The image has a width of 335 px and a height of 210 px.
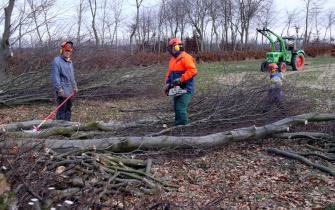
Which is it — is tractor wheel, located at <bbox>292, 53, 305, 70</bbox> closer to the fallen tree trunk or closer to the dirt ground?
the fallen tree trunk

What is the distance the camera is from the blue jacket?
621 cm

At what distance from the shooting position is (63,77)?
642cm

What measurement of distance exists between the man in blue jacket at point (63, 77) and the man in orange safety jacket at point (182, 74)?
186 centimetres

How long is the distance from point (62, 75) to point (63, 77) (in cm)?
4

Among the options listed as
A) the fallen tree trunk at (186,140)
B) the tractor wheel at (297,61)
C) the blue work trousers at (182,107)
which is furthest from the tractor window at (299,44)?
the blue work trousers at (182,107)

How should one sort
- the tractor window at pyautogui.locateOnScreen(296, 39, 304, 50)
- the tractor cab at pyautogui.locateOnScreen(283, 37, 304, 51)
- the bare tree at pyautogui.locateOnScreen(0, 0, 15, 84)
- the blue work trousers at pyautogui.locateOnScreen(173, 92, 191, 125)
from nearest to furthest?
the blue work trousers at pyautogui.locateOnScreen(173, 92, 191, 125) → the bare tree at pyautogui.locateOnScreen(0, 0, 15, 84) → the tractor cab at pyautogui.locateOnScreen(283, 37, 304, 51) → the tractor window at pyautogui.locateOnScreen(296, 39, 304, 50)

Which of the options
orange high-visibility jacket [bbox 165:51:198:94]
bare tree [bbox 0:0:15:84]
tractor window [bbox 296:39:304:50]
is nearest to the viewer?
orange high-visibility jacket [bbox 165:51:198:94]

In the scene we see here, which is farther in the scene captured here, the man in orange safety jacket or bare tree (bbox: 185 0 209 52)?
bare tree (bbox: 185 0 209 52)

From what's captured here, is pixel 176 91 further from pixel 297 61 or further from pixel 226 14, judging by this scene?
pixel 226 14

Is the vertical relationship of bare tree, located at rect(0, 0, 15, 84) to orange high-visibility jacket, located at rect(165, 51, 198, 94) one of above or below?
above

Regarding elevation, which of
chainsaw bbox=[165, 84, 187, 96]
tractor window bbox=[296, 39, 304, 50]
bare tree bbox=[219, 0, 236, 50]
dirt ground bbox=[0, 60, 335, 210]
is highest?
bare tree bbox=[219, 0, 236, 50]

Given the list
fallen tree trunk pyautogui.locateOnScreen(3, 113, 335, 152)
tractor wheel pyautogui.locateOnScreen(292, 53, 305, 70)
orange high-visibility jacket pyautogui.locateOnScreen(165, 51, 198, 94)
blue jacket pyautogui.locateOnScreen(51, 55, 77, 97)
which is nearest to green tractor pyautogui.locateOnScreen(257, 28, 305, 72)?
tractor wheel pyautogui.locateOnScreen(292, 53, 305, 70)

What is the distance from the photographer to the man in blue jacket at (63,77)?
6.22 meters

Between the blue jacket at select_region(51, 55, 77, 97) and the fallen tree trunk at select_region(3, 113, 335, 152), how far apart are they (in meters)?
1.33
